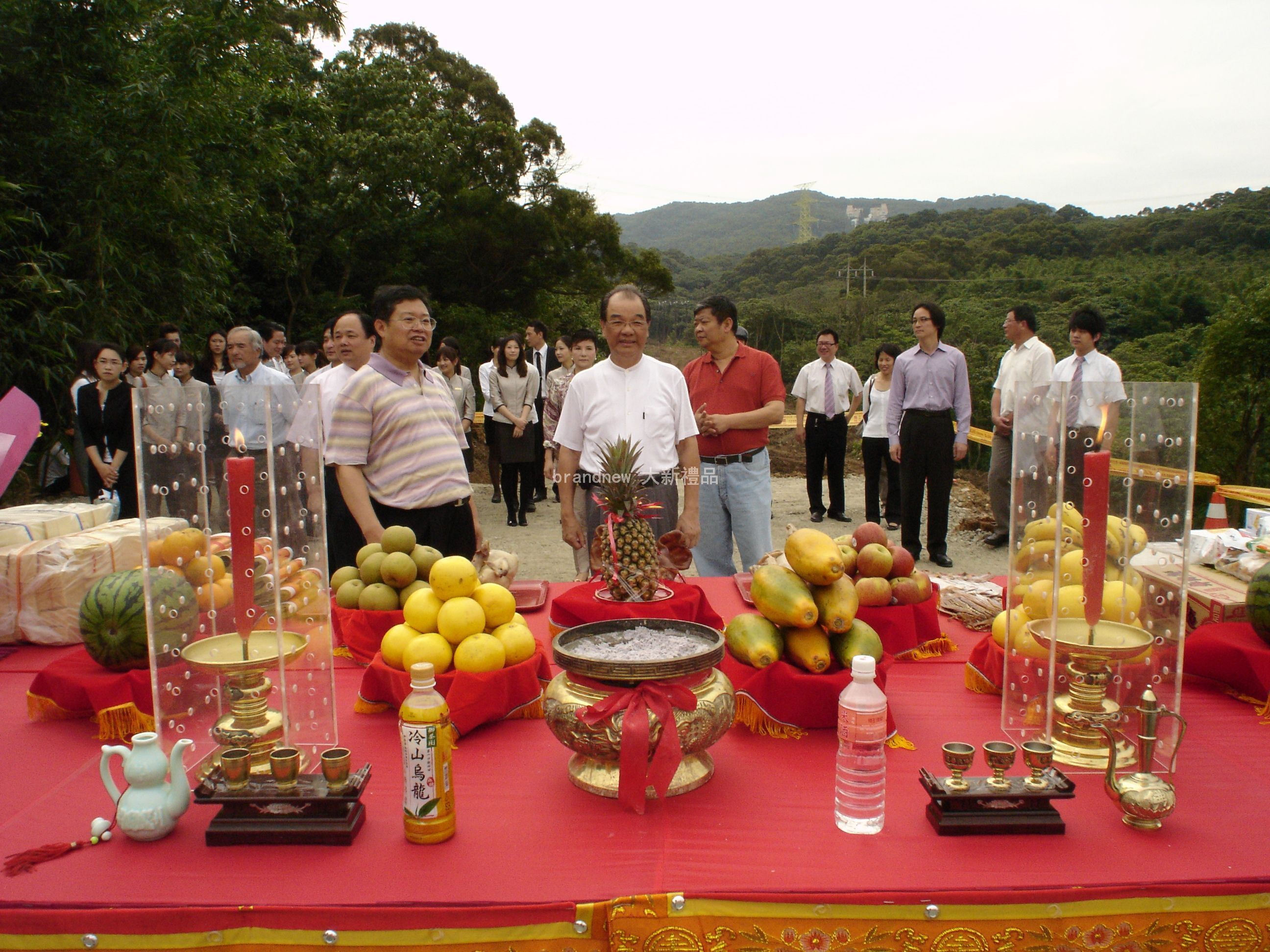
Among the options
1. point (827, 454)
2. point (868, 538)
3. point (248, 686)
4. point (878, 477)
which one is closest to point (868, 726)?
point (868, 538)

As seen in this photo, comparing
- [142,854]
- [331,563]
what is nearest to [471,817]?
[142,854]

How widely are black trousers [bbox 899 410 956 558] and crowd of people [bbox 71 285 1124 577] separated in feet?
0.04

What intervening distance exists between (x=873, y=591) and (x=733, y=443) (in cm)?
198

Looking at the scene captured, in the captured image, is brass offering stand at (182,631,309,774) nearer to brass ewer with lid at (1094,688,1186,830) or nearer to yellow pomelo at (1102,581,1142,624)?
brass ewer with lid at (1094,688,1186,830)

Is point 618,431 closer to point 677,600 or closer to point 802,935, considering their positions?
point 677,600

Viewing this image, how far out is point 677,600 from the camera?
2.22m

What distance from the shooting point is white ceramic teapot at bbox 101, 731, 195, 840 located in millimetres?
1396

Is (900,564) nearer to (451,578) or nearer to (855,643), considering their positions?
(855,643)

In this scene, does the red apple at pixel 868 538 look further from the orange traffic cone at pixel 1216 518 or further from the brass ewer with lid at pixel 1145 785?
the orange traffic cone at pixel 1216 518

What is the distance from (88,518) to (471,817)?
202cm

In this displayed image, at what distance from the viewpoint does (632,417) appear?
3215mm

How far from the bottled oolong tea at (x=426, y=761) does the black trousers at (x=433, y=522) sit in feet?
5.09

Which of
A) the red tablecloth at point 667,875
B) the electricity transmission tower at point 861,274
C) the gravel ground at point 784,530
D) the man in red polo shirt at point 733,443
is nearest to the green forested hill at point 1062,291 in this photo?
the electricity transmission tower at point 861,274

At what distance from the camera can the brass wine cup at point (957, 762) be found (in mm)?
1407
